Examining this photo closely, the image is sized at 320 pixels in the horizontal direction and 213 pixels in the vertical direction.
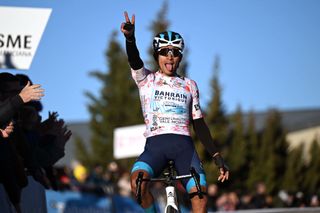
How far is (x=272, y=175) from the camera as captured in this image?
117 feet

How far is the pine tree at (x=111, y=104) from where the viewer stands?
41281 mm

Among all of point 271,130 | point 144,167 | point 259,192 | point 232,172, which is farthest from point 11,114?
point 271,130

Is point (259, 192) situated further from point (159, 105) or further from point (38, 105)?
point (159, 105)

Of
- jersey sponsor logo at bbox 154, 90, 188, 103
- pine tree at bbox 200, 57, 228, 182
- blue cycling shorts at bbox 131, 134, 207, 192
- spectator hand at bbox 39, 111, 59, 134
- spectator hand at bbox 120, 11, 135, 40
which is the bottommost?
pine tree at bbox 200, 57, 228, 182

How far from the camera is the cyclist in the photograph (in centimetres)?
760

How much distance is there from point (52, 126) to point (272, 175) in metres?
26.7

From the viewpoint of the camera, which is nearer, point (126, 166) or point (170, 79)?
point (170, 79)

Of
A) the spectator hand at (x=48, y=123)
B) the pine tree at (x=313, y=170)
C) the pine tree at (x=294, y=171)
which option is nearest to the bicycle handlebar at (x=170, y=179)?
the spectator hand at (x=48, y=123)

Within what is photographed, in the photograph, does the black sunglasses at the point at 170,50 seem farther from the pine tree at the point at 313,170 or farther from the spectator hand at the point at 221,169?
the pine tree at the point at 313,170

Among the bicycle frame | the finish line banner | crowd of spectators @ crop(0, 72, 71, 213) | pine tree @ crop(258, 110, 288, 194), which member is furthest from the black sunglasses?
pine tree @ crop(258, 110, 288, 194)

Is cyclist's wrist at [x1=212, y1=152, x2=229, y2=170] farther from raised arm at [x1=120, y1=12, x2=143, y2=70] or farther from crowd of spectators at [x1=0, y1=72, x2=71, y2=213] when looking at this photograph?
crowd of spectators at [x1=0, y1=72, x2=71, y2=213]

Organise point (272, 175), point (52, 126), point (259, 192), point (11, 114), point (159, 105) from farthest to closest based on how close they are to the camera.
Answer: point (272, 175)
point (259, 192)
point (52, 126)
point (159, 105)
point (11, 114)

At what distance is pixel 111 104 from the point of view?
140 ft

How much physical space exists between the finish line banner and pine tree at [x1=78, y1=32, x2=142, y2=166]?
29.4m
